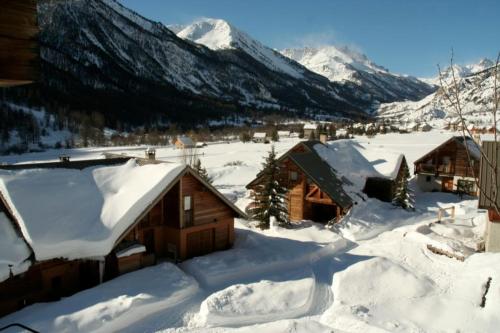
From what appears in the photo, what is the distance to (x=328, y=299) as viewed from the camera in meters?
17.5

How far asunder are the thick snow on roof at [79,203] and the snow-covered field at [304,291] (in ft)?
6.86

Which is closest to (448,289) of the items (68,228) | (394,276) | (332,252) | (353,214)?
(394,276)

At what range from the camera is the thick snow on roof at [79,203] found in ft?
54.6

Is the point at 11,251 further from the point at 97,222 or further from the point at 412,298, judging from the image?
the point at 412,298

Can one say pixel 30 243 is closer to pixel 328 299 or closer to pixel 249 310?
pixel 249 310

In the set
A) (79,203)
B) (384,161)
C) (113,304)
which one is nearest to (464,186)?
(384,161)

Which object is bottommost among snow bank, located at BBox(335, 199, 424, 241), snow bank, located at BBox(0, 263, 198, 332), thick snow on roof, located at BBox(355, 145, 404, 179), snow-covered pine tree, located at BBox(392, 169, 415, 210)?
snow bank, located at BBox(0, 263, 198, 332)

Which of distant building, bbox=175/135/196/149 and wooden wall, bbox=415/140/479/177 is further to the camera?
distant building, bbox=175/135/196/149

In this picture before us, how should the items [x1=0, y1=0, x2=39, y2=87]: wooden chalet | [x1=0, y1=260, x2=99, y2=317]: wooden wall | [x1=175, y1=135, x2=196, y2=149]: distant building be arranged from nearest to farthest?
[x1=0, y1=0, x2=39, y2=87]: wooden chalet → [x1=0, y1=260, x2=99, y2=317]: wooden wall → [x1=175, y1=135, x2=196, y2=149]: distant building

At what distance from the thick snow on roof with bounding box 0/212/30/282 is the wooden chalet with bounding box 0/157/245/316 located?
3cm

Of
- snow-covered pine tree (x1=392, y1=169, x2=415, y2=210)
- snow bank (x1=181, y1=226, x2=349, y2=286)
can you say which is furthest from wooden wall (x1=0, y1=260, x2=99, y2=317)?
snow-covered pine tree (x1=392, y1=169, x2=415, y2=210)

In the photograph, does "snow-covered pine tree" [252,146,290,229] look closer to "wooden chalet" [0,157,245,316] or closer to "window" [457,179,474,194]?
"wooden chalet" [0,157,245,316]

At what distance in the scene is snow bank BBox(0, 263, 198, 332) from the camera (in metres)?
→ 13.9

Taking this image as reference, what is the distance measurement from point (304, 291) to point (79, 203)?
10.8 m
